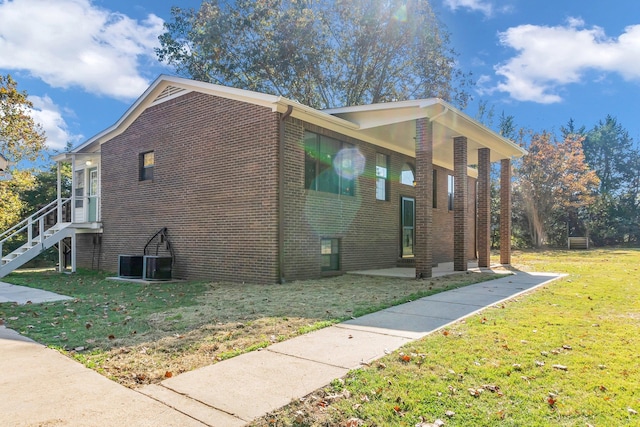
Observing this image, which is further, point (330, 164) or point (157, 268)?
point (330, 164)

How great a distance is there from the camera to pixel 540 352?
4.25 meters

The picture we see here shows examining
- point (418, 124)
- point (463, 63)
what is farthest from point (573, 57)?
point (418, 124)

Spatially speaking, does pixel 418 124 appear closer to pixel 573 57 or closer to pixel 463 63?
pixel 463 63

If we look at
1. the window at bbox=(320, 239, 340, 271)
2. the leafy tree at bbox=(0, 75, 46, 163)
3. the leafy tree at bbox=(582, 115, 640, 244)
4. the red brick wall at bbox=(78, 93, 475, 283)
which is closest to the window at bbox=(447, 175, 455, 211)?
the red brick wall at bbox=(78, 93, 475, 283)

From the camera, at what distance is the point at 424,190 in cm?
1016

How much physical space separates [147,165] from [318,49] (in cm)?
1214

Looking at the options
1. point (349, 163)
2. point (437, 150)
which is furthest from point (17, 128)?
point (437, 150)

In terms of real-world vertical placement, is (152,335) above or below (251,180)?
below

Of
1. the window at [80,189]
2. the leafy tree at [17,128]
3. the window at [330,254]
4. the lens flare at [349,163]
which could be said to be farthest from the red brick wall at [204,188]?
the leafy tree at [17,128]

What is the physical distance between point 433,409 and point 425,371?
709 mm

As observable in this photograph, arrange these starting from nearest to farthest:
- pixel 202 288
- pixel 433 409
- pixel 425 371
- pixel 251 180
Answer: pixel 433 409 → pixel 425 371 → pixel 202 288 → pixel 251 180

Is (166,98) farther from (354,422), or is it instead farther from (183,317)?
(354,422)

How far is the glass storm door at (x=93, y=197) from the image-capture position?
15587 mm

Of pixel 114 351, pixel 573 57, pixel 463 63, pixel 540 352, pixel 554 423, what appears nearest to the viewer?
pixel 554 423
